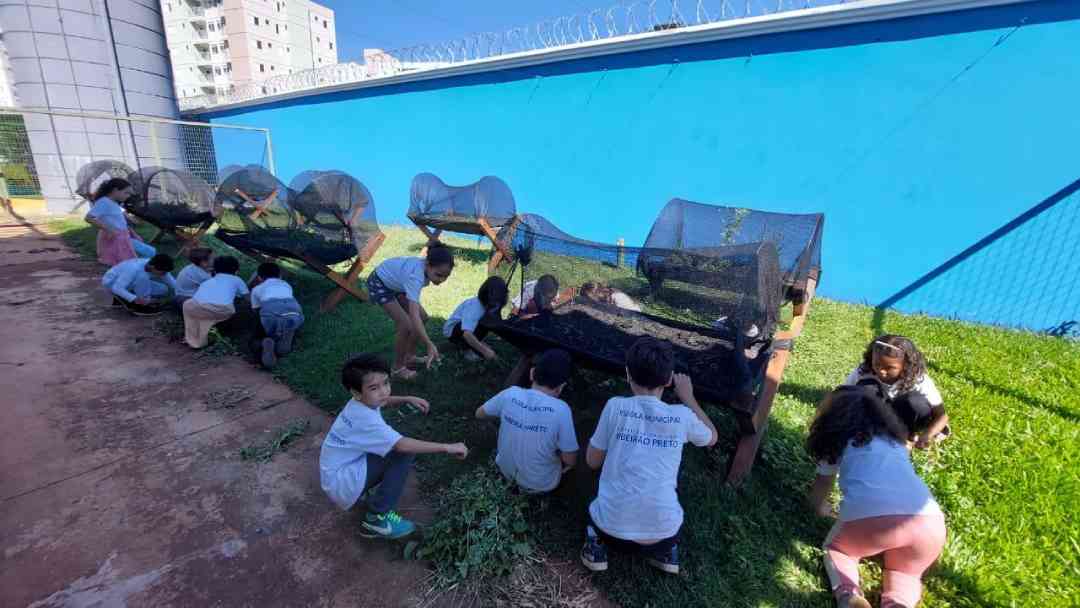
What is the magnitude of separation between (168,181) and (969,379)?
35.0ft

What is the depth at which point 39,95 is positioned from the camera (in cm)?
1070

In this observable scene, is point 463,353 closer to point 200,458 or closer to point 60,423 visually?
point 200,458

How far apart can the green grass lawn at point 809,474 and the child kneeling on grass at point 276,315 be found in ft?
0.66

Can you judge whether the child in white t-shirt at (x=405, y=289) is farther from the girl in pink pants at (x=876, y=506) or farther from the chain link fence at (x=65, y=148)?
the chain link fence at (x=65, y=148)

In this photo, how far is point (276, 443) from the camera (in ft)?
9.27

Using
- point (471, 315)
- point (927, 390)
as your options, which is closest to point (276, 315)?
point (471, 315)

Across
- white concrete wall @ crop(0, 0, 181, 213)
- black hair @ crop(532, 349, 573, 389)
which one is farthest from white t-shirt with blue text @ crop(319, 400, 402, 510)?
white concrete wall @ crop(0, 0, 181, 213)

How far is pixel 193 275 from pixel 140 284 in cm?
70

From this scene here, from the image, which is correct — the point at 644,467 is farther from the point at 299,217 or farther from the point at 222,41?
the point at 222,41

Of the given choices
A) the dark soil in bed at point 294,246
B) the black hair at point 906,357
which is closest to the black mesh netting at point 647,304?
the black hair at point 906,357

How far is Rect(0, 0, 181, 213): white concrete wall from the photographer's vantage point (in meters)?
10.5

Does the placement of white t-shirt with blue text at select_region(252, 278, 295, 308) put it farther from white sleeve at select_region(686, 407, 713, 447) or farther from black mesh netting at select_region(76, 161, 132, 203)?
black mesh netting at select_region(76, 161, 132, 203)

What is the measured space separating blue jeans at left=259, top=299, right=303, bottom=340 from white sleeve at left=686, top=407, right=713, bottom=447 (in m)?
3.62

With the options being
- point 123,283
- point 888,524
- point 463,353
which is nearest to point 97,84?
point 123,283
